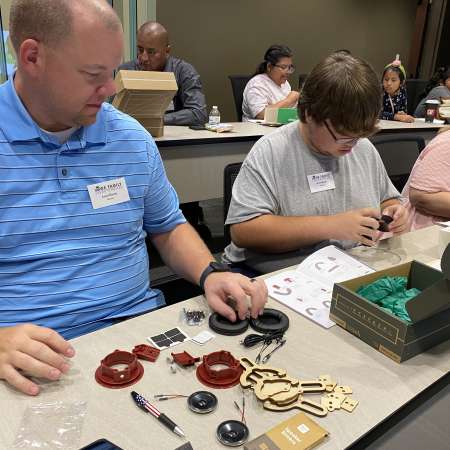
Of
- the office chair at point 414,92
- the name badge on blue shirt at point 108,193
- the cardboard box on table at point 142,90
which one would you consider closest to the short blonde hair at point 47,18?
the name badge on blue shirt at point 108,193

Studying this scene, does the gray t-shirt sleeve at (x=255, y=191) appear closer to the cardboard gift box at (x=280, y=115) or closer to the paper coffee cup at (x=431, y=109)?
the cardboard gift box at (x=280, y=115)

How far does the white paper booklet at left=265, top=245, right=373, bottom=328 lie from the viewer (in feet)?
3.52

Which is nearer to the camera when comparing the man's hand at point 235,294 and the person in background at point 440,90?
the man's hand at point 235,294

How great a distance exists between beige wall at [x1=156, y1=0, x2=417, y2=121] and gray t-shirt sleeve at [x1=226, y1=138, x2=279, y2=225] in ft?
13.0

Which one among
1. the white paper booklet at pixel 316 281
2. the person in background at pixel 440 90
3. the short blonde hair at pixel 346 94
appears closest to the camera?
the white paper booklet at pixel 316 281

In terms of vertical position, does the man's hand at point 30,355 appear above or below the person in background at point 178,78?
below

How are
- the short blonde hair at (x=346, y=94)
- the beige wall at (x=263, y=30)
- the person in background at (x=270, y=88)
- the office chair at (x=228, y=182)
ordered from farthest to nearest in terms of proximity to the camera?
the beige wall at (x=263, y=30) → the person in background at (x=270, y=88) → the office chair at (x=228, y=182) → the short blonde hair at (x=346, y=94)

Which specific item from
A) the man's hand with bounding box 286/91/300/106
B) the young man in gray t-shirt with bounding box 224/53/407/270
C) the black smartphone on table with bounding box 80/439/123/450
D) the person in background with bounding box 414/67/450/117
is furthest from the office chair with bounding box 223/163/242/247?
the person in background with bounding box 414/67/450/117

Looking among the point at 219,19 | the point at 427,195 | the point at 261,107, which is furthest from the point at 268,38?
the point at 427,195

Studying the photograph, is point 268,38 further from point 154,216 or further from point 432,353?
point 432,353

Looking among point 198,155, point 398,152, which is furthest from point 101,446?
point 198,155

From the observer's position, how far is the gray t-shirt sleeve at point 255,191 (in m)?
1.45

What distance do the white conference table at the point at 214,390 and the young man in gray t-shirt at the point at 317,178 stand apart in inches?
16.3

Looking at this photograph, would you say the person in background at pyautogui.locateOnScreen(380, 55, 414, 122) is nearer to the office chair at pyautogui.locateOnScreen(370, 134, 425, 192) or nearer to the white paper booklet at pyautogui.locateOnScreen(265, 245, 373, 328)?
the office chair at pyautogui.locateOnScreen(370, 134, 425, 192)
